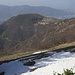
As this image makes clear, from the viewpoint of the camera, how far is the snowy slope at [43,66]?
24.4m

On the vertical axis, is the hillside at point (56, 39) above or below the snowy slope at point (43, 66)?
below

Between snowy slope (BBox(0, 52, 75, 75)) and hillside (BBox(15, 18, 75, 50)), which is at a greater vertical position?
snowy slope (BBox(0, 52, 75, 75))

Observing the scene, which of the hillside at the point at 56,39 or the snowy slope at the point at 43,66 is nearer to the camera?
the snowy slope at the point at 43,66

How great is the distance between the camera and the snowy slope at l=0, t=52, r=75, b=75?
24.4m

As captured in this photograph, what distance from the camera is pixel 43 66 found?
27219 mm

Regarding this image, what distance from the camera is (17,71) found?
90.2ft

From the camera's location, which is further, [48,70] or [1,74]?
[1,74]

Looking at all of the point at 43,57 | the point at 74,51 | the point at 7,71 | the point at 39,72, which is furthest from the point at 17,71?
the point at 74,51

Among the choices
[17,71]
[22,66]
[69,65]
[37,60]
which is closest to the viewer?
[69,65]

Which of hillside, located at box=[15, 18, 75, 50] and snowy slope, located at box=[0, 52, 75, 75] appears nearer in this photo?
snowy slope, located at box=[0, 52, 75, 75]

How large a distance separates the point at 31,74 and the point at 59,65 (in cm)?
275

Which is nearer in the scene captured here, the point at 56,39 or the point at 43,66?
the point at 43,66

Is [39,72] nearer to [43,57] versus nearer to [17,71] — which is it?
[17,71]

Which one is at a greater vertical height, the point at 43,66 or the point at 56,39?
the point at 43,66
